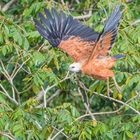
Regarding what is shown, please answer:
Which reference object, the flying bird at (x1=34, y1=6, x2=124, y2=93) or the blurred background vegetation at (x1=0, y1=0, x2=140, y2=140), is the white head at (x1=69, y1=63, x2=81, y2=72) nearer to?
the flying bird at (x1=34, y1=6, x2=124, y2=93)

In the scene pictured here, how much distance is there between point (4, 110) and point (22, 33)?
993 millimetres

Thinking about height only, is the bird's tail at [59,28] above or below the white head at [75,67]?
above

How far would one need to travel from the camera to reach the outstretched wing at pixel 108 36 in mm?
4371

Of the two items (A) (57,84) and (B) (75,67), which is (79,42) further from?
(A) (57,84)

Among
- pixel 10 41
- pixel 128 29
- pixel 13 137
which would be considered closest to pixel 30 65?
pixel 10 41

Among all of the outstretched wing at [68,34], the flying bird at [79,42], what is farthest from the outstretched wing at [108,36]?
the outstretched wing at [68,34]

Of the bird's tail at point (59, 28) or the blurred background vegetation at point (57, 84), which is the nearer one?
the blurred background vegetation at point (57, 84)

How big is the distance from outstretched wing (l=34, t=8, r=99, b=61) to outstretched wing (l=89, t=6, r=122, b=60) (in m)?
0.12

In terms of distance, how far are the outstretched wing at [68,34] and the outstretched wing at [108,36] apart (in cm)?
12

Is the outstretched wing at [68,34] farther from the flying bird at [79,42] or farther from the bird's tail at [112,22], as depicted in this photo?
the bird's tail at [112,22]

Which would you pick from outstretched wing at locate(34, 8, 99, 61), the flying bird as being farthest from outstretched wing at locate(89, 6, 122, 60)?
outstretched wing at locate(34, 8, 99, 61)

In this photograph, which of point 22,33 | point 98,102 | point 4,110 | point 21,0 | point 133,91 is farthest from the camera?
point 98,102

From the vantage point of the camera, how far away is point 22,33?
4.93m

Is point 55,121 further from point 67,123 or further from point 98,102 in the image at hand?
point 98,102
